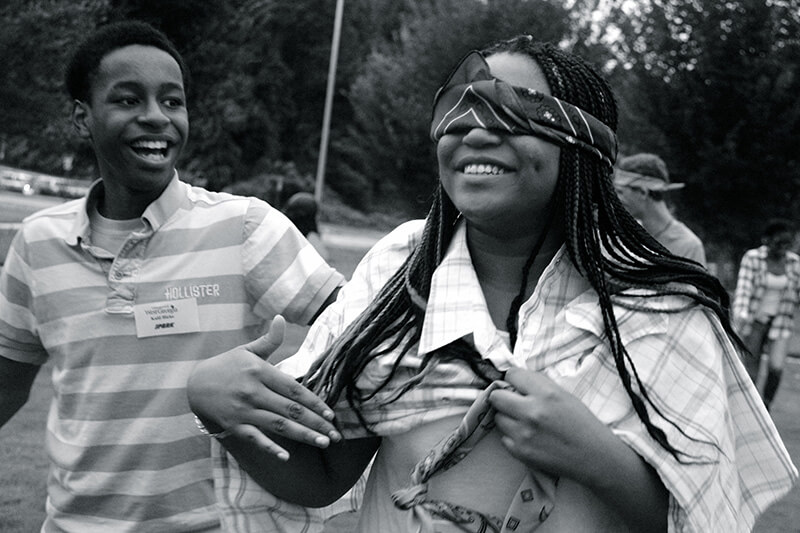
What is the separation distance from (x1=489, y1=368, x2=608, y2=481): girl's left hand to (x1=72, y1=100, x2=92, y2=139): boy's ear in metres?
1.70

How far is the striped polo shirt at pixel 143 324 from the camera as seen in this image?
8.30ft

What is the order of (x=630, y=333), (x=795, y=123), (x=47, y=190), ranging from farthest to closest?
(x=47, y=190)
(x=795, y=123)
(x=630, y=333)

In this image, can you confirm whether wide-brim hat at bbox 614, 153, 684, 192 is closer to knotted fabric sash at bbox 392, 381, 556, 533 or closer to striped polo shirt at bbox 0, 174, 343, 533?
striped polo shirt at bbox 0, 174, 343, 533

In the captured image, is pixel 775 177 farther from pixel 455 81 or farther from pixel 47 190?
pixel 47 190

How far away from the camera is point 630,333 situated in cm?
173

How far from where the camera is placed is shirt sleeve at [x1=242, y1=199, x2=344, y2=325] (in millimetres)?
2672

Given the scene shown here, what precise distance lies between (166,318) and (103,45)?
2.59 feet

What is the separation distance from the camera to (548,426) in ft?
5.36

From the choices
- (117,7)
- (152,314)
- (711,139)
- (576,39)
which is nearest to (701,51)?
(711,139)

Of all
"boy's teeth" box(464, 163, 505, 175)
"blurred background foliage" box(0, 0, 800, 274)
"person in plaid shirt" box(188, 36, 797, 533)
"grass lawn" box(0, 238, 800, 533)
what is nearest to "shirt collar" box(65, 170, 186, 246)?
"person in plaid shirt" box(188, 36, 797, 533)

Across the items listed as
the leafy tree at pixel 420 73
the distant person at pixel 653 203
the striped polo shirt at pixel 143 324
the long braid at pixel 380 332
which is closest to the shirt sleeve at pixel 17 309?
the striped polo shirt at pixel 143 324

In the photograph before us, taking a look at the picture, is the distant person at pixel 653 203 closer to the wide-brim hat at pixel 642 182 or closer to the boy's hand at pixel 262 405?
the wide-brim hat at pixel 642 182

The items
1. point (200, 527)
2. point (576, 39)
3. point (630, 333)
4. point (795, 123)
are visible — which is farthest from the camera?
point (576, 39)

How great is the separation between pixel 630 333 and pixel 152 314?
133 cm
